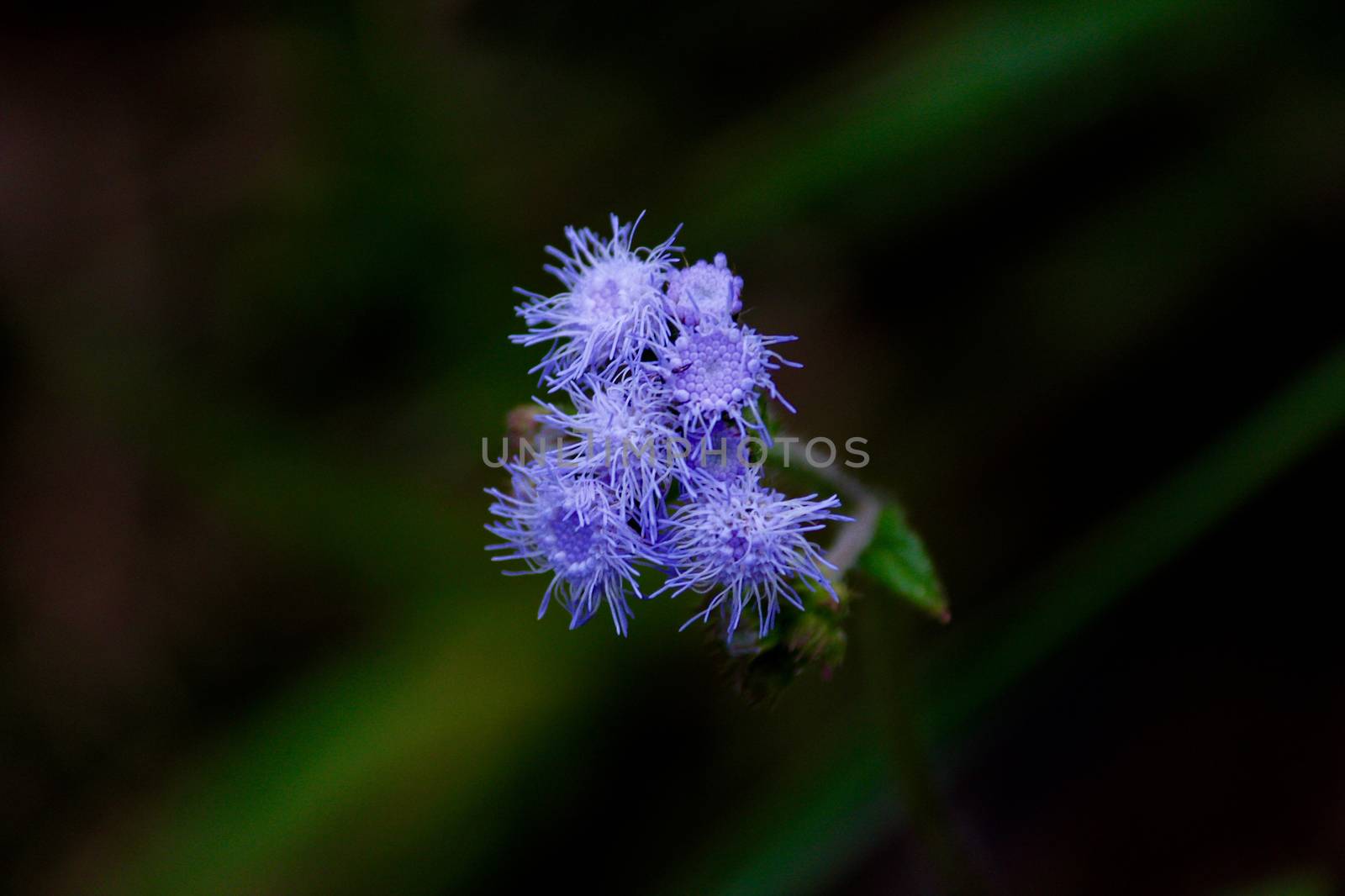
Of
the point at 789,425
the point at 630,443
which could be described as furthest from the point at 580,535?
the point at 789,425

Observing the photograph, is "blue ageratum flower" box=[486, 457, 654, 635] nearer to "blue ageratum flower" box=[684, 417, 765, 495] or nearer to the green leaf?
"blue ageratum flower" box=[684, 417, 765, 495]

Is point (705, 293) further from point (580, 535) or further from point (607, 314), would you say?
point (580, 535)

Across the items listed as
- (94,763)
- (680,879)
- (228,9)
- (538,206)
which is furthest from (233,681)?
(228,9)

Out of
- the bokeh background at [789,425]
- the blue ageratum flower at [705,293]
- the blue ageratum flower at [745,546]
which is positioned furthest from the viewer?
the bokeh background at [789,425]

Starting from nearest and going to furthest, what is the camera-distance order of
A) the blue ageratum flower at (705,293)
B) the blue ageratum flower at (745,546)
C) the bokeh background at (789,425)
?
the blue ageratum flower at (745,546), the blue ageratum flower at (705,293), the bokeh background at (789,425)

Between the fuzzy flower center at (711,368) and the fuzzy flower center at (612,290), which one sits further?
the fuzzy flower center at (612,290)

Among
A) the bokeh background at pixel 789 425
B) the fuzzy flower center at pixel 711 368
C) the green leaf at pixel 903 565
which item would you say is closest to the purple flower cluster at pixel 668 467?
the fuzzy flower center at pixel 711 368

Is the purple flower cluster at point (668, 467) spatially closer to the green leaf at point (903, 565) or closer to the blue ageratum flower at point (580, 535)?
the blue ageratum flower at point (580, 535)

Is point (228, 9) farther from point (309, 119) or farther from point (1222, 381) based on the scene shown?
point (1222, 381)

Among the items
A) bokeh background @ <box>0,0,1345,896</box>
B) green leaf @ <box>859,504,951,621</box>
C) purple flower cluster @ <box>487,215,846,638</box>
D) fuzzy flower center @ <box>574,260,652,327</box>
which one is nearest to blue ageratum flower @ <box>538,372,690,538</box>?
purple flower cluster @ <box>487,215,846,638</box>
